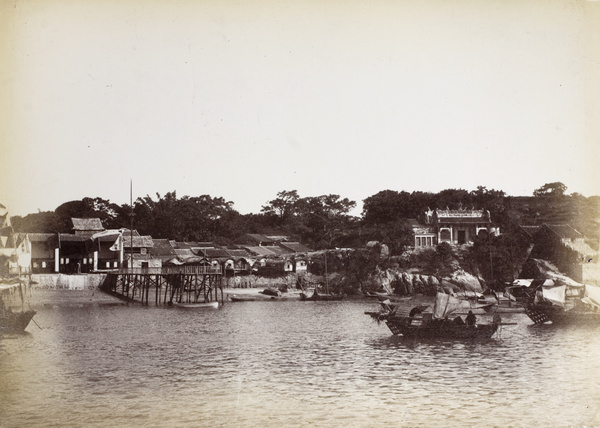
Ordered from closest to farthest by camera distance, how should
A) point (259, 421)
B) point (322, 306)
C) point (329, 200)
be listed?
point (259, 421) → point (329, 200) → point (322, 306)

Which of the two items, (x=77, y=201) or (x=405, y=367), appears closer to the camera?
(x=405, y=367)

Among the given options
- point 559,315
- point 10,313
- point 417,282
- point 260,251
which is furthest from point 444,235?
point 10,313

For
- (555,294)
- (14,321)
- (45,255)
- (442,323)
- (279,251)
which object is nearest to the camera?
(14,321)

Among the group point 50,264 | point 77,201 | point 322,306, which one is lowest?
point 322,306

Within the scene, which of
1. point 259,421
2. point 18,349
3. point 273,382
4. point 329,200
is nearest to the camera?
point 259,421

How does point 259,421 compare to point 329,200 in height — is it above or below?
below

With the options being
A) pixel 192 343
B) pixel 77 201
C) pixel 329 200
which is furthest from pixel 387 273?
pixel 77 201

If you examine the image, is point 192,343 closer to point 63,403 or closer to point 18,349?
point 18,349

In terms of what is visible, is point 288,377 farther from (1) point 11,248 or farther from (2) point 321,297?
(2) point 321,297
